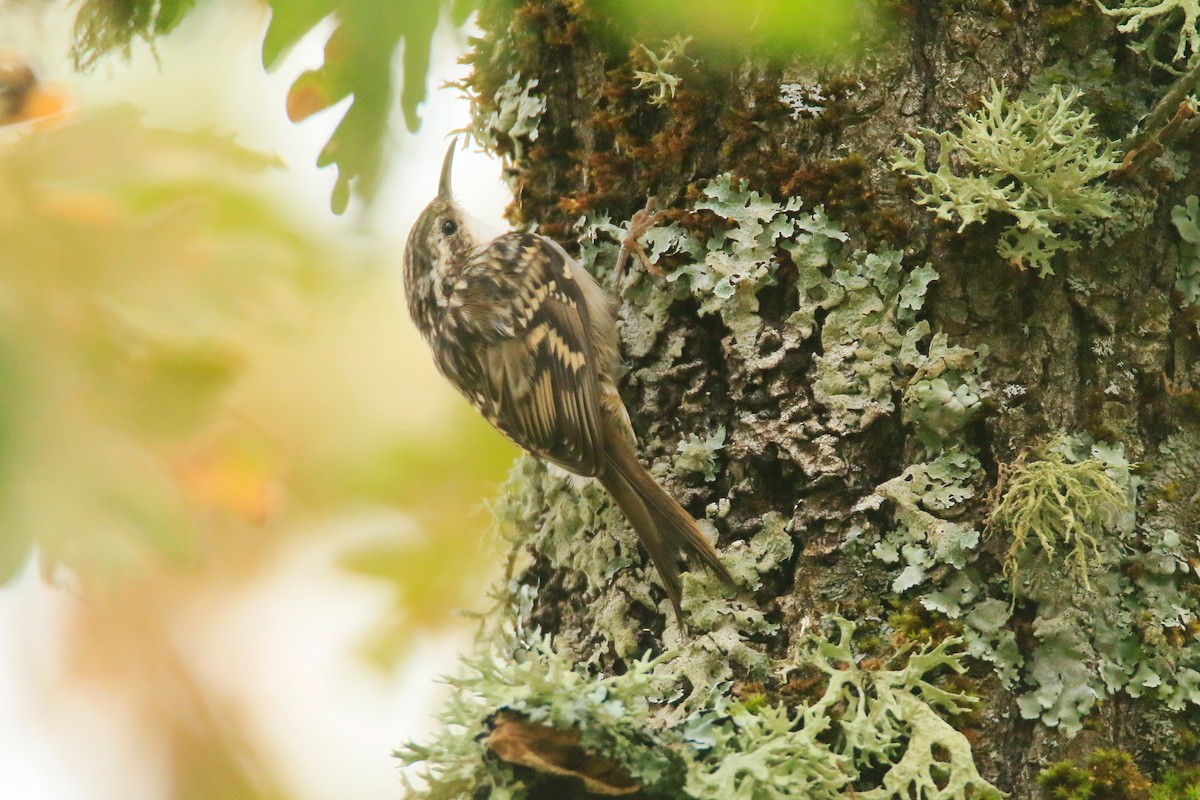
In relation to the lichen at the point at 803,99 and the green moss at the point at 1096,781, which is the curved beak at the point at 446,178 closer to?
the lichen at the point at 803,99

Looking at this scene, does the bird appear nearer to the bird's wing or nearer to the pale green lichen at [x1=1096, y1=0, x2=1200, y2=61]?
the bird's wing

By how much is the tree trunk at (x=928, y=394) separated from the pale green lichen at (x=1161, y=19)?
1.4 inches

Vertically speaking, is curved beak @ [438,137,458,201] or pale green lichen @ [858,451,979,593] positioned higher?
curved beak @ [438,137,458,201]

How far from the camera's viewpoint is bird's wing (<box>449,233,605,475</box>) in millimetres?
2453

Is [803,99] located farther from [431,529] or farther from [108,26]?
[431,529]

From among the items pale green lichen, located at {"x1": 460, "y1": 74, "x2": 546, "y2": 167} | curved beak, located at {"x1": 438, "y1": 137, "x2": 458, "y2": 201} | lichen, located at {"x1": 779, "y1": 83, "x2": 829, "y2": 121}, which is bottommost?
lichen, located at {"x1": 779, "y1": 83, "x2": 829, "y2": 121}

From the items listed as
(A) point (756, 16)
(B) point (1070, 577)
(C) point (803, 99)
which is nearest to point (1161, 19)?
(C) point (803, 99)

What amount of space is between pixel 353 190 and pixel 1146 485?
4.42 ft

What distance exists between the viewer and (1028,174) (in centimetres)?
186

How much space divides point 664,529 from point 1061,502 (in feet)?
2.19

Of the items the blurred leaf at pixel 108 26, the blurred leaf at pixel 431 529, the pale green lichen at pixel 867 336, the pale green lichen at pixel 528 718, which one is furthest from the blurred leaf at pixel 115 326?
the pale green lichen at pixel 867 336

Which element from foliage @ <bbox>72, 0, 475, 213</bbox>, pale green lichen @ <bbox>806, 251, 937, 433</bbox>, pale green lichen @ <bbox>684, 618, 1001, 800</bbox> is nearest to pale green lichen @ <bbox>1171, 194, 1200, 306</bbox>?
pale green lichen @ <bbox>806, 251, 937, 433</bbox>

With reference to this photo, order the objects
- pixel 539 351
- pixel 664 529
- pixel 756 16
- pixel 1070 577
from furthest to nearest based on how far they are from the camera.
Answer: pixel 539 351 → pixel 664 529 → pixel 1070 577 → pixel 756 16

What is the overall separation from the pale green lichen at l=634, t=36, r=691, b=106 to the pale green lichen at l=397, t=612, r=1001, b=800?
1.06 m
